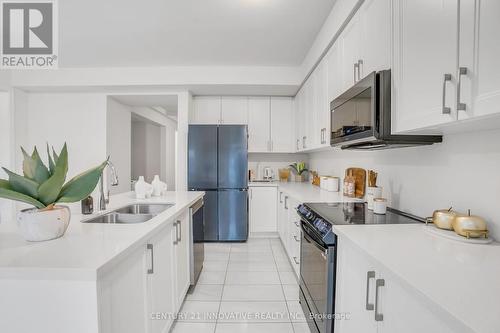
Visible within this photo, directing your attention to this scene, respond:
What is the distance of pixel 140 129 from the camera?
711 centimetres

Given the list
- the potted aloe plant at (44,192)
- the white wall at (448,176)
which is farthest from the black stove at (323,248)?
the potted aloe plant at (44,192)

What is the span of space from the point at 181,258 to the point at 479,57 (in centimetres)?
212

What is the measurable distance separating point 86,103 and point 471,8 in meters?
4.71

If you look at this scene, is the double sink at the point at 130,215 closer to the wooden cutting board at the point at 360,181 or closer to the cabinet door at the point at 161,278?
the cabinet door at the point at 161,278

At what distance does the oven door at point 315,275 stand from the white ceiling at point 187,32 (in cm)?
204

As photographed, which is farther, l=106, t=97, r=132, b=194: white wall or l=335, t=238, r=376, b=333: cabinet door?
l=106, t=97, r=132, b=194: white wall

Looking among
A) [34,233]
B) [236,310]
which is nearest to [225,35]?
[34,233]

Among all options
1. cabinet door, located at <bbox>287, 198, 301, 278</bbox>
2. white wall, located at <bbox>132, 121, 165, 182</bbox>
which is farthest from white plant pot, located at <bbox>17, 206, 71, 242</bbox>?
white wall, located at <bbox>132, 121, 165, 182</bbox>

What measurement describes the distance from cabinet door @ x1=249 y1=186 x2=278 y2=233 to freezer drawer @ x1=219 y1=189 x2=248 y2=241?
0.67ft

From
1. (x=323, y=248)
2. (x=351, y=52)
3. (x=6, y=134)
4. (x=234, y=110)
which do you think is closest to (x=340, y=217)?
(x=323, y=248)

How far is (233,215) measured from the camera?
3.68 m

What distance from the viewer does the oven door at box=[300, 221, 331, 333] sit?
55.4 inches

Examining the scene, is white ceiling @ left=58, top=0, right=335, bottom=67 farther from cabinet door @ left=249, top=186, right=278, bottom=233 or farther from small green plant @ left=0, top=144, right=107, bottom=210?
cabinet door @ left=249, top=186, right=278, bottom=233

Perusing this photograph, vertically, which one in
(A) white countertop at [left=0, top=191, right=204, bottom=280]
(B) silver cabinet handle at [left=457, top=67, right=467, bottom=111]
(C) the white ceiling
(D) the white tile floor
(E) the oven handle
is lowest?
(D) the white tile floor
